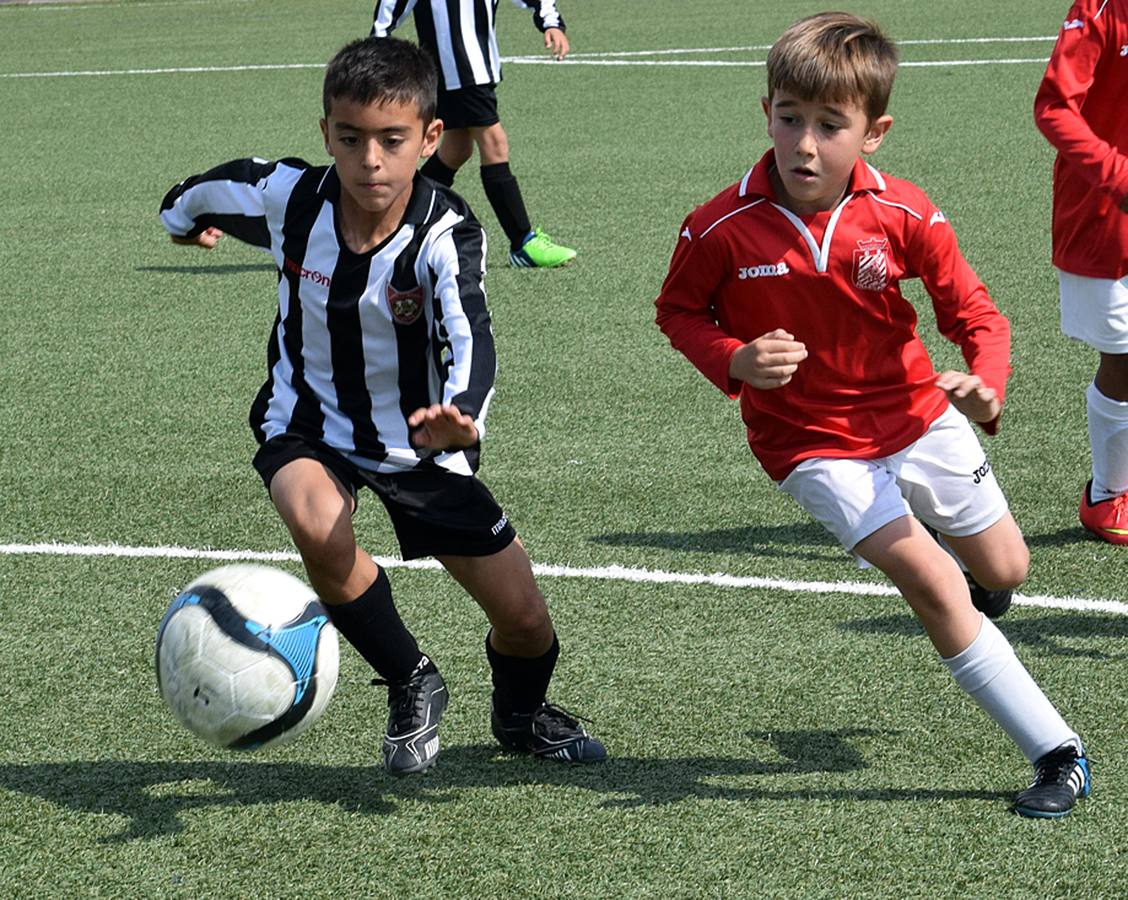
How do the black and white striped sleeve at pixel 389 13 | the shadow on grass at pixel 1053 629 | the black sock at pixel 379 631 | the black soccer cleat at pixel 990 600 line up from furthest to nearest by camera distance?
the black and white striped sleeve at pixel 389 13 < the shadow on grass at pixel 1053 629 < the black soccer cleat at pixel 990 600 < the black sock at pixel 379 631

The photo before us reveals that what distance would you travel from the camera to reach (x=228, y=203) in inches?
153

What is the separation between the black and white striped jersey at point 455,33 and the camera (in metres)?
8.82

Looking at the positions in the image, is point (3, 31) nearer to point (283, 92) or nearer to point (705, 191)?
point (283, 92)

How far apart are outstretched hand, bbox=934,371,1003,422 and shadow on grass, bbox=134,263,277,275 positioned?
242 inches

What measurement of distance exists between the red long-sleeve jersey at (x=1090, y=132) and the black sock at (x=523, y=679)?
78.6 inches

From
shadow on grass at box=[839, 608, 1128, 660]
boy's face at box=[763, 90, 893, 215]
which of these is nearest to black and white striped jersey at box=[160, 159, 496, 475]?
boy's face at box=[763, 90, 893, 215]

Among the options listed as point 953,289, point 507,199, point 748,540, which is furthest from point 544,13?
point 953,289

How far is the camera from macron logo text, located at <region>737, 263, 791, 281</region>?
360 centimetres

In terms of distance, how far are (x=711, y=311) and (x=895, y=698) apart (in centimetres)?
105

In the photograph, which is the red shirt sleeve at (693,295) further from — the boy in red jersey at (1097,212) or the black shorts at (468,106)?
the black shorts at (468,106)

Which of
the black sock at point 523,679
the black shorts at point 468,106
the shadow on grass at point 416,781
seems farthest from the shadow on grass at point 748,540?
the black shorts at point 468,106

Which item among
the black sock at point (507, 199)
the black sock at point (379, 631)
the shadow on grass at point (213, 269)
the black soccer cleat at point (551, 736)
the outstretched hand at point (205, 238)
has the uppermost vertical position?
the outstretched hand at point (205, 238)

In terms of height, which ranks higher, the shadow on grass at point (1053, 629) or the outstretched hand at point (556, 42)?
the outstretched hand at point (556, 42)

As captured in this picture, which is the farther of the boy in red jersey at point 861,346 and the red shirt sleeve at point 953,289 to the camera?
the red shirt sleeve at point 953,289
